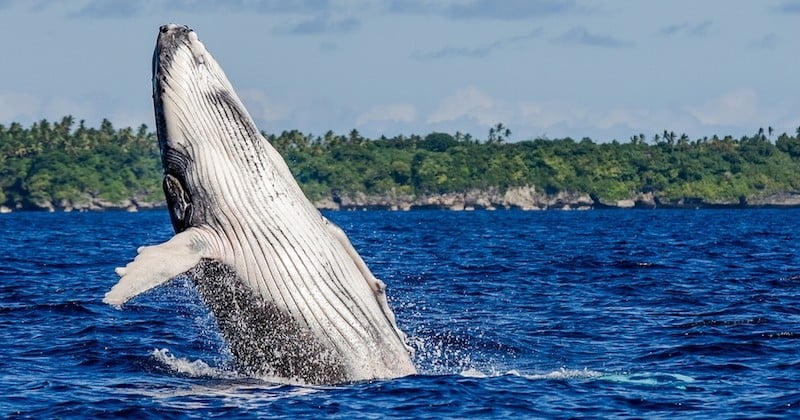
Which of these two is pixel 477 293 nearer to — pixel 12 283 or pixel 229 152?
pixel 12 283

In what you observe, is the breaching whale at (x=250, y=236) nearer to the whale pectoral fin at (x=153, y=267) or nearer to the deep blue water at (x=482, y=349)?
the deep blue water at (x=482, y=349)

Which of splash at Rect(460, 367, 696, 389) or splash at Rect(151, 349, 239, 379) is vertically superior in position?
splash at Rect(151, 349, 239, 379)

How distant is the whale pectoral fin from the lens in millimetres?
12844

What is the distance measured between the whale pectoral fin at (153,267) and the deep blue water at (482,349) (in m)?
1.75

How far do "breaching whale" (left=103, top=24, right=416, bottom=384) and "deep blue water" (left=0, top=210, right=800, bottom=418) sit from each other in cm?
49

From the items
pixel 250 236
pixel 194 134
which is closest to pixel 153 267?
pixel 250 236

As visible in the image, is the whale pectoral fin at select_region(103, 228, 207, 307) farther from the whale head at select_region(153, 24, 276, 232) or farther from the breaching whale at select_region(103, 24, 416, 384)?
the whale head at select_region(153, 24, 276, 232)

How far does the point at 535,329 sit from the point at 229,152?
33.0 ft

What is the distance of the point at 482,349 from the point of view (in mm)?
21234

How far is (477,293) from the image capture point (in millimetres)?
30594

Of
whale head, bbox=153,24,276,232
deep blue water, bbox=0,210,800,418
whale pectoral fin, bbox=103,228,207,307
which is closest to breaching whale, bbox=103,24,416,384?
whale head, bbox=153,24,276,232

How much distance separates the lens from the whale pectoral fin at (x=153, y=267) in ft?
42.1

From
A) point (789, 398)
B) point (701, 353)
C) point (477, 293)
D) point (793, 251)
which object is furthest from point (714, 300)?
point (793, 251)

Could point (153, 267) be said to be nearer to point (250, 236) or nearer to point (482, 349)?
point (250, 236)
